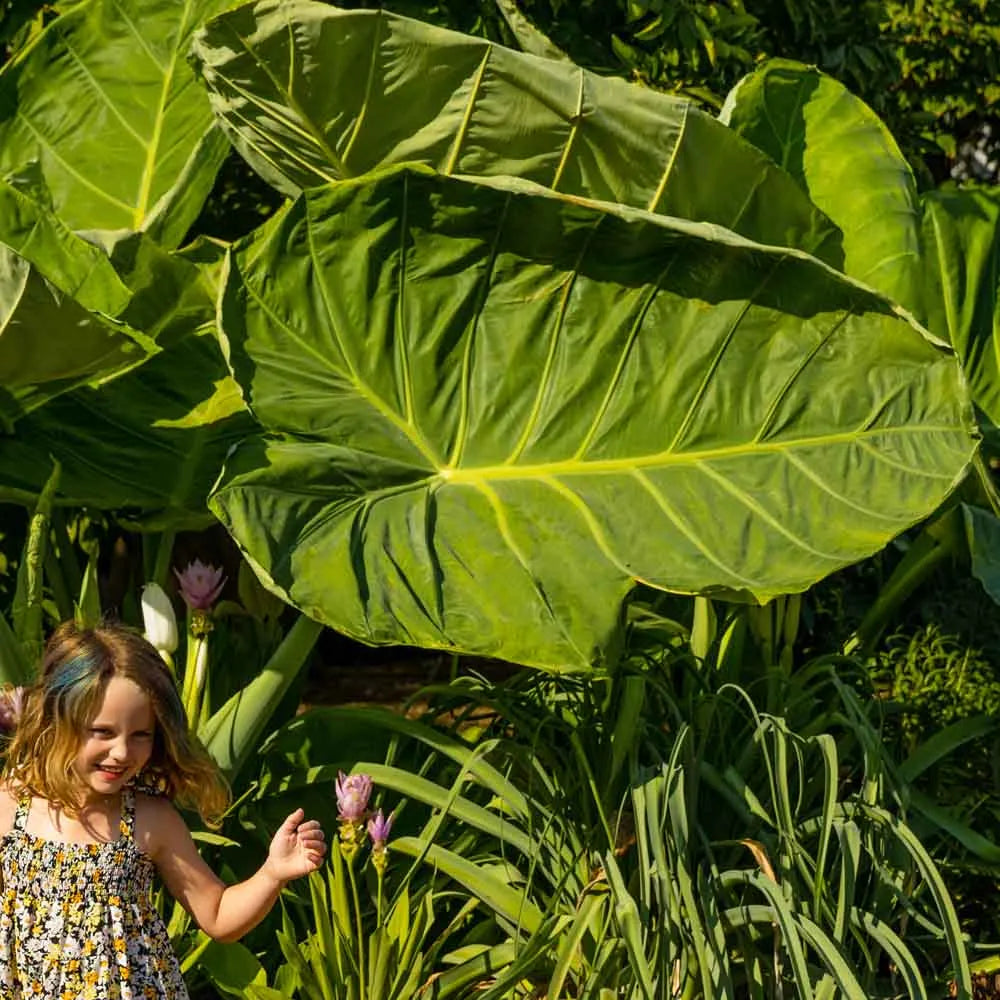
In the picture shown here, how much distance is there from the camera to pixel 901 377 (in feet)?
9.14

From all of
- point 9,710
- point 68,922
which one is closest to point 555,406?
point 9,710

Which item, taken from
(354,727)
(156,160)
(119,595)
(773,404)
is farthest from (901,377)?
(119,595)

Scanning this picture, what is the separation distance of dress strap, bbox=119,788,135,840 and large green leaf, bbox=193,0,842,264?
1152 millimetres

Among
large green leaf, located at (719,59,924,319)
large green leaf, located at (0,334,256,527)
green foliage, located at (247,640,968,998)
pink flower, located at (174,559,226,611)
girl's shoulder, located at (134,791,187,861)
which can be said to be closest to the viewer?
girl's shoulder, located at (134,791,187,861)

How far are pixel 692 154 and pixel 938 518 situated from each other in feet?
2.82

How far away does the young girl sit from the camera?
6.72ft

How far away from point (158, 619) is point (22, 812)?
0.67m

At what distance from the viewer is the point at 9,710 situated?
2428mm

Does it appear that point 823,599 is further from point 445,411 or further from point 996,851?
point 445,411

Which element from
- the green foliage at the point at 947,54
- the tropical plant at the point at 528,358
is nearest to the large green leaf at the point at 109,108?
the tropical plant at the point at 528,358

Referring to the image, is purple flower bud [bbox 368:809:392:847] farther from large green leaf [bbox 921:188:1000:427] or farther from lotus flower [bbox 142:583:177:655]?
large green leaf [bbox 921:188:1000:427]

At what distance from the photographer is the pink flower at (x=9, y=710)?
2.40 metres

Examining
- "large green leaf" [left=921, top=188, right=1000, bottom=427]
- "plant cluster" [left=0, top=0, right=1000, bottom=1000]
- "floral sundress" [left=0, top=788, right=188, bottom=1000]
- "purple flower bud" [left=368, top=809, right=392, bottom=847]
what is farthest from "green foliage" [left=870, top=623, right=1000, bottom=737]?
"floral sundress" [left=0, top=788, right=188, bottom=1000]

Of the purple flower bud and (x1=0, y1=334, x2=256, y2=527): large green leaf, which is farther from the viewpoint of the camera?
(x1=0, y1=334, x2=256, y2=527): large green leaf
